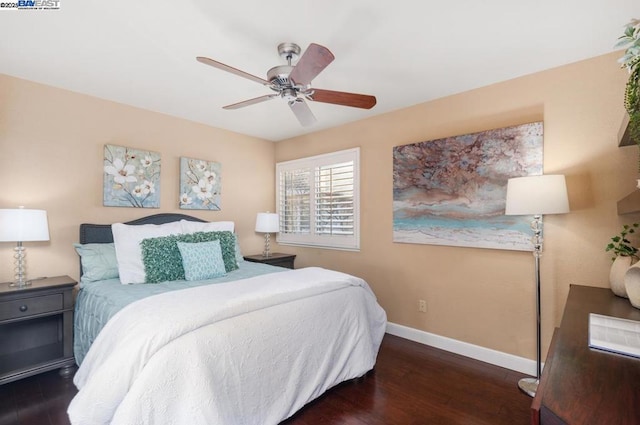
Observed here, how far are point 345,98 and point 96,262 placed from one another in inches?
101

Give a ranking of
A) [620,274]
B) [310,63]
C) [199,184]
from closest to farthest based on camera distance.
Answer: [310,63]
[620,274]
[199,184]

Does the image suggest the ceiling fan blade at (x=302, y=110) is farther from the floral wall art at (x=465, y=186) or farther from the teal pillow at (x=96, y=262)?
the teal pillow at (x=96, y=262)

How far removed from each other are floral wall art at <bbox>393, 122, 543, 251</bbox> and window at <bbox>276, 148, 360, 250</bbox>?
1.98 ft

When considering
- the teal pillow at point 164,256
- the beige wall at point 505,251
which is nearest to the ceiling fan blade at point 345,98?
the beige wall at point 505,251

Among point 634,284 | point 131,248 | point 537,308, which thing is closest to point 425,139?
point 537,308

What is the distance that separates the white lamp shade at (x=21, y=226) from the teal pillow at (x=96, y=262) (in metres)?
0.34

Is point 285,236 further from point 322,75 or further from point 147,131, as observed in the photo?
point 322,75

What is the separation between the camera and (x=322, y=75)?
2.52 m

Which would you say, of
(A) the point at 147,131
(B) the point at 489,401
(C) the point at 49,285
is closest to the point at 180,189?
(A) the point at 147,131

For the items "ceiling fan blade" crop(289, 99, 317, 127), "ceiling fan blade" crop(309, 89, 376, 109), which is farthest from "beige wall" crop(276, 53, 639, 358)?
"ceiling fan blade" crop(289, 99, 317, 127)

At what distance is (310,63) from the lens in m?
1.71

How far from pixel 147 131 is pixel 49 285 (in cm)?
181

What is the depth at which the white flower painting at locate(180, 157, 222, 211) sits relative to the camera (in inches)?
144

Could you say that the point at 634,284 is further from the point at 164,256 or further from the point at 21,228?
the point at 21,228
